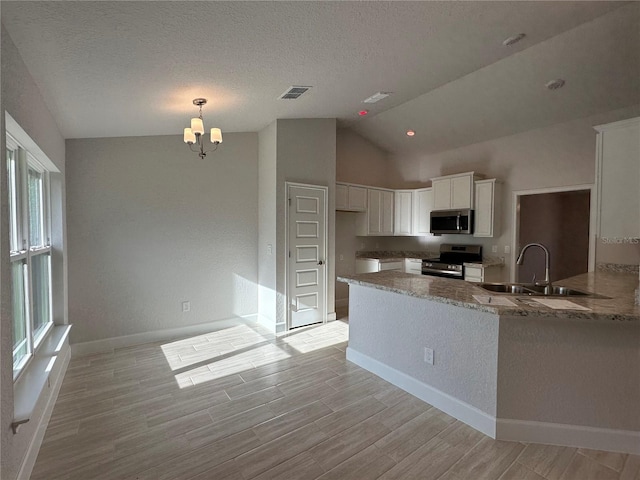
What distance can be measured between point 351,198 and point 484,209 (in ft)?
7.12

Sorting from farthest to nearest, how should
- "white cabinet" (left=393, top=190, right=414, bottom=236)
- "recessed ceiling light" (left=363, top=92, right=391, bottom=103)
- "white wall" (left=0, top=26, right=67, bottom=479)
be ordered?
"white cabinet" (left=393, top=190, right=414, bottom=236) → "recessed ceiling light" (left=363, top=92, right=391, bottom=103) → "white wall" (left=0, top=26, right=67, bottom=479)

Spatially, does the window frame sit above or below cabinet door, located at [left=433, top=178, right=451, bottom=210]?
below

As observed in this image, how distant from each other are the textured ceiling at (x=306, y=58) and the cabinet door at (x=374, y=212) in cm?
170

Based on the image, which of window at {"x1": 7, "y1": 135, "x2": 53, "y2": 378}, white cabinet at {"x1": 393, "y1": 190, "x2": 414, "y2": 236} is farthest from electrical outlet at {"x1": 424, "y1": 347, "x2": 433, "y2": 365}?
white cabinet at {"x1": 393, "y1": 190, "x2": 414, "y2": 236}

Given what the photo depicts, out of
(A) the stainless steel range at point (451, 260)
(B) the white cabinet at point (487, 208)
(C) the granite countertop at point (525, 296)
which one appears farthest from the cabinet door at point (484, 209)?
(C) the granite countertop at point (525, 296)

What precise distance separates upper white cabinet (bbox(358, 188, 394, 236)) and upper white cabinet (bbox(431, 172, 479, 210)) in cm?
84

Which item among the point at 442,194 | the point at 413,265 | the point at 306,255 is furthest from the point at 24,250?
the point at 442,194

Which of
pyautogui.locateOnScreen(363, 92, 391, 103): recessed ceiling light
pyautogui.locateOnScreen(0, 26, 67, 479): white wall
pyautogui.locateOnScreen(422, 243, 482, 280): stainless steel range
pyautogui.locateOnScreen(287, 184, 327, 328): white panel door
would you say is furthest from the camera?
pyautogui.locateOnScreen(422, 243, 482, 280): stainless steel range

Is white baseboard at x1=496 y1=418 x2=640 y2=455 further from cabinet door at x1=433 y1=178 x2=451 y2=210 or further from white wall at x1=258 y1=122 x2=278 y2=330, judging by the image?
cabinet door at x1=433 y1=178 x2=451 y2=210

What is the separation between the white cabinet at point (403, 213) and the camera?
617cm

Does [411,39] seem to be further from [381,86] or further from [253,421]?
[253,421]

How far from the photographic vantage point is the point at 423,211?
236 inches

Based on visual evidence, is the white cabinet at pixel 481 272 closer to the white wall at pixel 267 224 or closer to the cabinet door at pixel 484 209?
the cabinet door at pixel 484 209

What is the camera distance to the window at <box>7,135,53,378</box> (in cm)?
215
